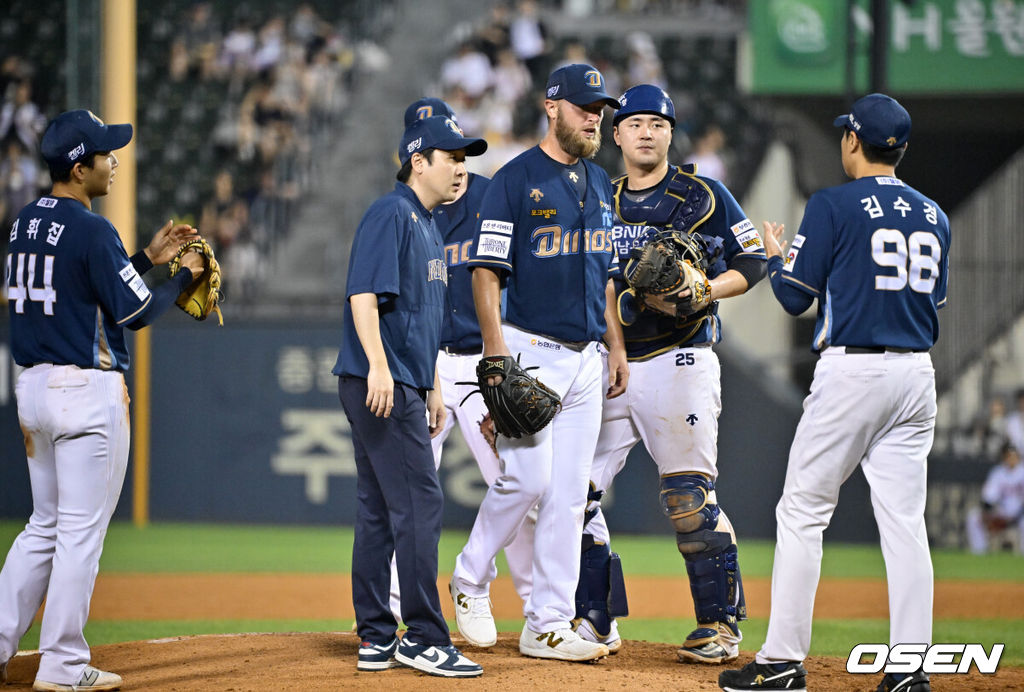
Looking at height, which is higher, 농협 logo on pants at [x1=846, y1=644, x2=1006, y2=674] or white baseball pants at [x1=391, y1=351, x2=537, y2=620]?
white baseball pants at [x1=391, y1=351, x2=537, y2=620]

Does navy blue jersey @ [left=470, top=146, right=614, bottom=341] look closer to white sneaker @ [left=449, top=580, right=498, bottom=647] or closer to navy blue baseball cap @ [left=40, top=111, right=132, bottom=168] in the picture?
white sneaker @ [left=449, top=580, right=498, bottom=647]

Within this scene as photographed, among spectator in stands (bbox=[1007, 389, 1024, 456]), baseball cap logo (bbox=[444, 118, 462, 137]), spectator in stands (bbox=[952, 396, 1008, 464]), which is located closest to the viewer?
baseball cap logo (bbox=[444, 118, 462, 137])

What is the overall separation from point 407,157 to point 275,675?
2.05 metres

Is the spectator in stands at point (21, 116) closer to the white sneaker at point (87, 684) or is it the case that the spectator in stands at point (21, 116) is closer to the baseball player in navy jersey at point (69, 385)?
the baseball player in navy jersey at point (69, 385)

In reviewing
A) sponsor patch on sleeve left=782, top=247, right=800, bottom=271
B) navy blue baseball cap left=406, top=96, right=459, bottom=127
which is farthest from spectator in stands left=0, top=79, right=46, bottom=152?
sponsor patch on sleeve left=782, top=247, right=800, bottom=271

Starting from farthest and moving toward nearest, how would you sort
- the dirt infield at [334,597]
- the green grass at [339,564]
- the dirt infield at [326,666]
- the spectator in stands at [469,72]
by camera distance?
the spectator in stands at [469,72], the dirt infield at [334,597], the green grass at [339,564], the dirt infield at [326,666]

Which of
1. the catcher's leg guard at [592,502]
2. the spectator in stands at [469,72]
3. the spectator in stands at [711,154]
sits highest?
the spectator in stands at [469,72]

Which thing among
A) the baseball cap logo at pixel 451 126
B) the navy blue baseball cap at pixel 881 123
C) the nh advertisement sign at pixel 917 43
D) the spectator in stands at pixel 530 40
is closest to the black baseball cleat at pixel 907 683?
the navy blue baseball cap at pixel 881 123

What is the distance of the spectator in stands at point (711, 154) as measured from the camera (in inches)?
569

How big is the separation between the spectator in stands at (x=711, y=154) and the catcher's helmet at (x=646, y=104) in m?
9.16

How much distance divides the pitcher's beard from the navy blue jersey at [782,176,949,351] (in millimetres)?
999

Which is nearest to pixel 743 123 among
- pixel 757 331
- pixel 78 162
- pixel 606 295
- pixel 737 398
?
pixel 757 331

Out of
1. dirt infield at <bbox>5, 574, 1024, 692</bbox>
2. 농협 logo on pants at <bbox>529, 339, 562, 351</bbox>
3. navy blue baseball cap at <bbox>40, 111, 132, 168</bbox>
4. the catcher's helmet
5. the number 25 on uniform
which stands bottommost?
→ dirt infield at <bbox>5, 574, 1024, 692</bbox>

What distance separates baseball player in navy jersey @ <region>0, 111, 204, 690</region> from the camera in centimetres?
446
